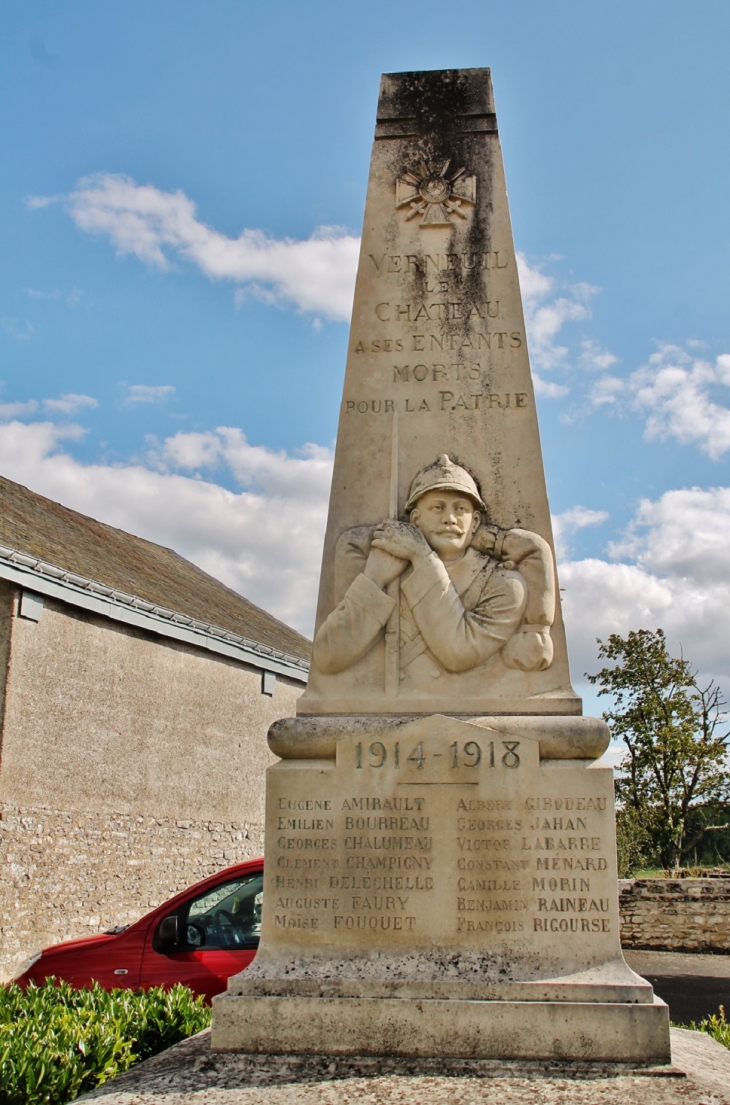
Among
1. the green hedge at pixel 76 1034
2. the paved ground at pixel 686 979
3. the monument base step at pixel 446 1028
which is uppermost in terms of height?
the monument base step at pixel 446 1028

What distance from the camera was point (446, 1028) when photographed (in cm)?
363

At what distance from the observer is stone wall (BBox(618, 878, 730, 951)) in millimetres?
15234

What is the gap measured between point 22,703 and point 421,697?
29.8ft

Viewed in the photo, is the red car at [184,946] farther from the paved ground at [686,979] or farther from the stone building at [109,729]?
the stone building at [109,729]

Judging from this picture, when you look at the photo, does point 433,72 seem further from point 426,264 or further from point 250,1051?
point 250,1051

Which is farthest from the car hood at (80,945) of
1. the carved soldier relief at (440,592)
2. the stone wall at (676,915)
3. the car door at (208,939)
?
the stone wall at (676,915)

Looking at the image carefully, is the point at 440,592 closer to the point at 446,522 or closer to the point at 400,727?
the point at 446,522

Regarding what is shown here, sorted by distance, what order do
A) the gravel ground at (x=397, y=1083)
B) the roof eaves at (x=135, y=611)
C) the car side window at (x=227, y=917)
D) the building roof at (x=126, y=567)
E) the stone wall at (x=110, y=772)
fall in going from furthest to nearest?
the building roof at (x=126, y=567) → the roof eaves at (x=135, y=611) → the stone wall at (x=110, y=772) → the car side window at (x=227, y=917) → the gravel ground at (x=397, y=1083)

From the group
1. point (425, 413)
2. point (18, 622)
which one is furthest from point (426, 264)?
point (18, 622)

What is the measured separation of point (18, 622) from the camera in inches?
476

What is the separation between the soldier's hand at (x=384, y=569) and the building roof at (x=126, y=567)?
8333 millimetres

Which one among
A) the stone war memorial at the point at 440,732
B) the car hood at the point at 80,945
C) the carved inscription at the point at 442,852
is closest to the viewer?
the stone war memorial at the point at 440,732

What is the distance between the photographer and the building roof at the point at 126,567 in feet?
44.1

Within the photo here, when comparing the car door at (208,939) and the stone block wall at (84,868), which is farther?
the stone block wall at (84,868)
